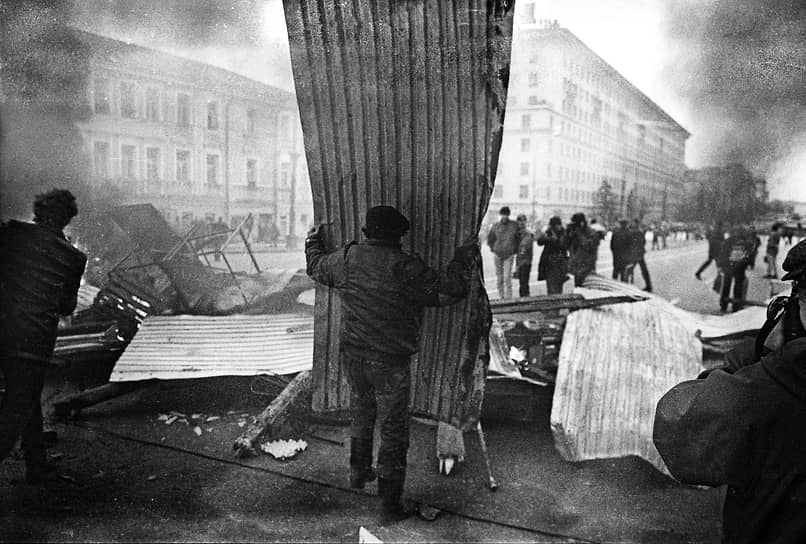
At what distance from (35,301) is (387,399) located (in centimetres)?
219

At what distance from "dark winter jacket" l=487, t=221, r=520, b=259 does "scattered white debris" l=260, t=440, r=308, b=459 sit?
18.2ft

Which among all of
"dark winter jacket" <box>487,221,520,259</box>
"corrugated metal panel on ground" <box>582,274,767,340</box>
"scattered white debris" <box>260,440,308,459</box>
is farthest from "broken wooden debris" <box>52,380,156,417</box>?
"dark winter jacket" <box>487,221,520,259</box>

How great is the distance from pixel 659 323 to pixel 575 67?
110 inches

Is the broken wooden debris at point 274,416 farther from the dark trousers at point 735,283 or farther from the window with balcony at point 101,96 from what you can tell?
the dark trousers at point 735,283

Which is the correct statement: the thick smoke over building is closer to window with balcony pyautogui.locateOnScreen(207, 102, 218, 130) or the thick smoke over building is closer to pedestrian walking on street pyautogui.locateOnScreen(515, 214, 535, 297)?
pedestrian walking on street pyautogui.locateOnScreen(515, 214, 535, 297)

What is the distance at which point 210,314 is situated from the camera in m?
5.55

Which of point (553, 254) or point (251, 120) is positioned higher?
point (251, 120)

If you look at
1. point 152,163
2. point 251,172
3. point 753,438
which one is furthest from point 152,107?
point 753,438

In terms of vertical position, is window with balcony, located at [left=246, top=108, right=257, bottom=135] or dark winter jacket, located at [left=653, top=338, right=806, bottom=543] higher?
window with balcony, located at [left=246, top=108, right=257, bottom=135]

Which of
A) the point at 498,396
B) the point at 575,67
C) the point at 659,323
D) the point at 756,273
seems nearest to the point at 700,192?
the point at 756,273

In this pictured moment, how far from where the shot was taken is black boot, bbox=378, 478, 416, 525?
3252 millimetres

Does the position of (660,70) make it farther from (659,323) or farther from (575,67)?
(659,323)

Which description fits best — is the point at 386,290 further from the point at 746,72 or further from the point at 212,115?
the point at 212,115

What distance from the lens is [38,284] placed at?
3502mm
